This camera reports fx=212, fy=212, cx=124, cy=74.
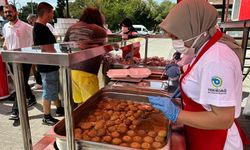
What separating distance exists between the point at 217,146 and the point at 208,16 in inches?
24.5

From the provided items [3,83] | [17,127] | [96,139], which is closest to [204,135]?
[96,139]

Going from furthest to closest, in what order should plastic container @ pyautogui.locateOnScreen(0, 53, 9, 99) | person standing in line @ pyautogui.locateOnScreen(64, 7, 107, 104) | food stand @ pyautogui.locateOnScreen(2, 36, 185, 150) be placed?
plastic container @ pyautogui.locateOnScreen(0, 53, 9, 99) → person standing in line @ pyautogui.locateOnScreen(64, 7, 107, 104) → food stand @ pyautogui.locateOnScreen(2, 36, 185, 150)

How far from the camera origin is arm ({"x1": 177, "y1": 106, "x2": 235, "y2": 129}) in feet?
2.65

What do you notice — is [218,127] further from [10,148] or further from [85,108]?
[10,148]

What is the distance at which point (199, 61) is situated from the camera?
90cm

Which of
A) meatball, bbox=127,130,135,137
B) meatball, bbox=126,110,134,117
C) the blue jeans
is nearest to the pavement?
the blue jeans

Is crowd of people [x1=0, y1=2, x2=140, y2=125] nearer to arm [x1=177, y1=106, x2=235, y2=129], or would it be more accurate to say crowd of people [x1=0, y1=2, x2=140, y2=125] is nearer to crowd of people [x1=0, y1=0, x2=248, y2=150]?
crowd of people [x1=0, y1=0, x2=248, y2=150]

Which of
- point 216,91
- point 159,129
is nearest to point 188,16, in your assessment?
point 216,91

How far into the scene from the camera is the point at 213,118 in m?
0.82

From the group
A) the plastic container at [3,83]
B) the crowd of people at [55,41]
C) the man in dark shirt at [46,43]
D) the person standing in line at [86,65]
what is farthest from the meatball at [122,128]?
the plastic container at [3,83]

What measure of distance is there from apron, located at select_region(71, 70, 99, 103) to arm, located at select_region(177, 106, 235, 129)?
4.57ft

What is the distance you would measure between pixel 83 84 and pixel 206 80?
59.4 inches

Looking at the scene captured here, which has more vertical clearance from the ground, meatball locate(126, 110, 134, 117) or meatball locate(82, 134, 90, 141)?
meatball locate(82, 134, 90, 141)

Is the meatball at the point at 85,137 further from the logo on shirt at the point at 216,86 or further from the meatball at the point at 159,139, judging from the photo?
the logo on shirt at the point at 216,86
